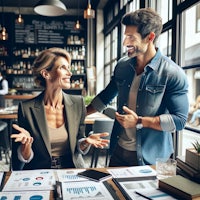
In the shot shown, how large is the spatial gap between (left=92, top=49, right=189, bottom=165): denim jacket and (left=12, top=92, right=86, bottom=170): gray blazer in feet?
1.01

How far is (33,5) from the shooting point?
315 inches

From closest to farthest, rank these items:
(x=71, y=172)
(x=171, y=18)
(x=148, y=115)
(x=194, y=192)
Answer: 1. (x=194, y=192)
2. (x=71, y=172)
3. (x=148, y=115)
4. (x=171, y=18)

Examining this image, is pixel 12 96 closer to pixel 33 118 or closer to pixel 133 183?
pixel 33 118

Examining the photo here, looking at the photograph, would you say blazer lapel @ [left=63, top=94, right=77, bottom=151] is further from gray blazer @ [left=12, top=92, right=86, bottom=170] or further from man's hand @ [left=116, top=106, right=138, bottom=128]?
man's hand @ [left=116, top=106, right=138, bottom=128]

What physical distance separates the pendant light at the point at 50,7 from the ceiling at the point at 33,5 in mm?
3158

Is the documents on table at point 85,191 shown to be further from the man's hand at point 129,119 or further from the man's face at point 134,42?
the man's face at point 134,42

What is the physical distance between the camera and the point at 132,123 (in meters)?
1.65

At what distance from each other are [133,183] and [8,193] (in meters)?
0.60

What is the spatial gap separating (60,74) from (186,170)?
3.18ft

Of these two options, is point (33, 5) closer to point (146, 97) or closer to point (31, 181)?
point (146, 97)

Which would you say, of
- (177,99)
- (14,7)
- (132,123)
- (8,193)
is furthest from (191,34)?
(14,7)

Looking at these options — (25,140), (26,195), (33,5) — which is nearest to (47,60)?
(25,140)

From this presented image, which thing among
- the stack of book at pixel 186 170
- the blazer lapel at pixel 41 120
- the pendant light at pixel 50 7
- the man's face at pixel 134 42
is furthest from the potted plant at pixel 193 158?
the pendant light at pixel 50 7

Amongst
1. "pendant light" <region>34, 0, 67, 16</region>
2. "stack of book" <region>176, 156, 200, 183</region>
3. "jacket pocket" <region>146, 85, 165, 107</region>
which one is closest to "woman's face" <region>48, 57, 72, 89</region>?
"jacket pocket" <region>146, 85, 165, 107</region>
